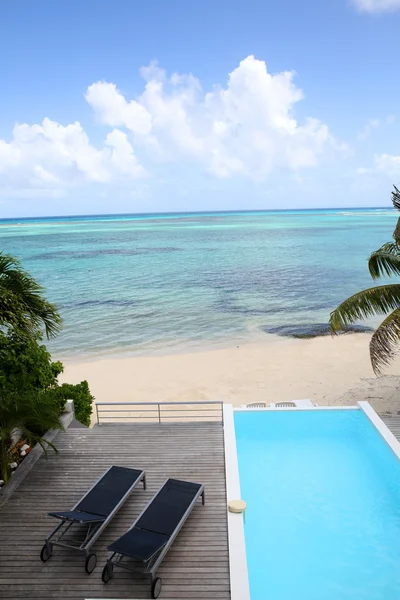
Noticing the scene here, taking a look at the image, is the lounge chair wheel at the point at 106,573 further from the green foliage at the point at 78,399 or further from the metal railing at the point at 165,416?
the metal railing at the point at 165,416

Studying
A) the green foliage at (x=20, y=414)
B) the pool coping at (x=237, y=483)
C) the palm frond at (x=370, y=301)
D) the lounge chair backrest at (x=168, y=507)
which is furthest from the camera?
the palm frond at (x=370, y=301)

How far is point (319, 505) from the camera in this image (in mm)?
8727

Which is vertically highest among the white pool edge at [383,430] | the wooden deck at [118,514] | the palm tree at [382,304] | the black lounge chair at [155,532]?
the palm tree at [382,304]

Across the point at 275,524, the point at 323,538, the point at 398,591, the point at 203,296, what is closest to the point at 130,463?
the point at 275,524

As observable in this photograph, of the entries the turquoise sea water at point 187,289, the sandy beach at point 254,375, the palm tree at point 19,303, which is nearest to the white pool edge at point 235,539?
the palm tree at point 19,303

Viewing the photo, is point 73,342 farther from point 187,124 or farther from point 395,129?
point 395,129

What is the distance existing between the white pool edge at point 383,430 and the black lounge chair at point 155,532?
4.33 m

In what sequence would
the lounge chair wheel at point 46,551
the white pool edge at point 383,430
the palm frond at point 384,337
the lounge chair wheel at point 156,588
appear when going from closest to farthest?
the lounge chair wheel at point 156,588, the lounge chair wheel at point 46,551, the white pool edge at point 383,430, the palm frond at point 384,337

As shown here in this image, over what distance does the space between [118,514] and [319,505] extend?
3665 mm

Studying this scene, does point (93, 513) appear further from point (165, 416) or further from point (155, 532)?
point (165, 416)

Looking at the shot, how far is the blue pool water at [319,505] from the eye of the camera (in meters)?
7.22

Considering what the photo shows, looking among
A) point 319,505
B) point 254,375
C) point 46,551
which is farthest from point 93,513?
point 254,375

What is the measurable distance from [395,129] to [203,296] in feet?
147

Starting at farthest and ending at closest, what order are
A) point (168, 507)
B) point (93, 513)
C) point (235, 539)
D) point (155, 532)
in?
point (168, 507) < point (93, 513) < point (235, 539) < point (155, 532)
